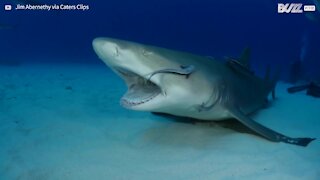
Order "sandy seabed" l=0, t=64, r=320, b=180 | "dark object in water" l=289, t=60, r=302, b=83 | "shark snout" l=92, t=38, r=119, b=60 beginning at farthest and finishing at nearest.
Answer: "dark object in water" l=289, t=60, r=302, b=83, "sandy seabed" l=0, t=64, r=320, b=180, "shark snout" l=92, t=38, r=119, b=60

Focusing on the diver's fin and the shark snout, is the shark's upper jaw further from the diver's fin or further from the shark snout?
the diver's fin

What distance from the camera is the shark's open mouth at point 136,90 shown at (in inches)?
128

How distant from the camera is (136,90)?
3.51 meters

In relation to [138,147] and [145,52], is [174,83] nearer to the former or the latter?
[145,52]

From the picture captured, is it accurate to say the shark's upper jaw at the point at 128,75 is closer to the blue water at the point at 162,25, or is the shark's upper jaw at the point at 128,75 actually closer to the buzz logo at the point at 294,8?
the buzz logo at the point at 294,8

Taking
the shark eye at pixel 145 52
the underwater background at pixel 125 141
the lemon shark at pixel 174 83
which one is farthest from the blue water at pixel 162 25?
the shark eye at pixel 145 52

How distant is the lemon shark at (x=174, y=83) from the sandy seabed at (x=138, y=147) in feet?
1.04

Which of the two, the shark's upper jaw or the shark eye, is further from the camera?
the shark eye

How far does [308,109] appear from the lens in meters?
5.87

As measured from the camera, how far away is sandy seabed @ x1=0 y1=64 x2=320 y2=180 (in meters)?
3.03

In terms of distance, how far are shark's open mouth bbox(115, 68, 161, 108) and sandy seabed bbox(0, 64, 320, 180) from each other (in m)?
0.60

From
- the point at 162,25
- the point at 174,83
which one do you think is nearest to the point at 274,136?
the point at 174,83

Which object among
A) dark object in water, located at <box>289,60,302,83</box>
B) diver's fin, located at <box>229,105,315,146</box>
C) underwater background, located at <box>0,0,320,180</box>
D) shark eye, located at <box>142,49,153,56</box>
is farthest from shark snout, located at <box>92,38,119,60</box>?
dark object in water, located at <box>289,60,302,83</box>

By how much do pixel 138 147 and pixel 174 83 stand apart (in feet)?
3.11
